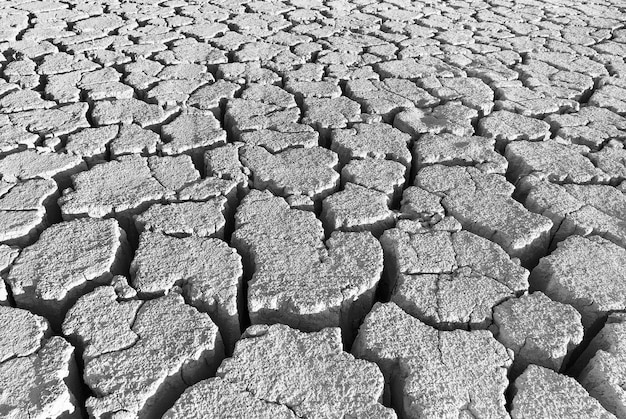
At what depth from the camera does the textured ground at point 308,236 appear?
1.20 m

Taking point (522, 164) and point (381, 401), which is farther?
point (522, 164)

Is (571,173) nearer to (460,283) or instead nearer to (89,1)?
(460,283)

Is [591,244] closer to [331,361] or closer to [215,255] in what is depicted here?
[331,361]

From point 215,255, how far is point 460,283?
687 millimetres

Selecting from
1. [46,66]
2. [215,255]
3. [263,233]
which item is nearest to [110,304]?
[215,255]

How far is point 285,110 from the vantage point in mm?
2463

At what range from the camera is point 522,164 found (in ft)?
6.78

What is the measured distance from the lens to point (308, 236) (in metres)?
1.63

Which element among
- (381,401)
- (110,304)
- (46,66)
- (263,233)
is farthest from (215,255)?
(46,66)

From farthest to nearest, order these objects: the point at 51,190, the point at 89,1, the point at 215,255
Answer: the point at 89,1 → the point at 51,190 → the point at 215,255

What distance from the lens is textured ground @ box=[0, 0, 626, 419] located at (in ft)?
3.92

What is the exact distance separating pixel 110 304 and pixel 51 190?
2.10 feet

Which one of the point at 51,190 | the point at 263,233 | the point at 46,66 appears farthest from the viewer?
the point at 46,66

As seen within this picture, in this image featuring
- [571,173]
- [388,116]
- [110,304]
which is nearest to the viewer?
[110,304]
